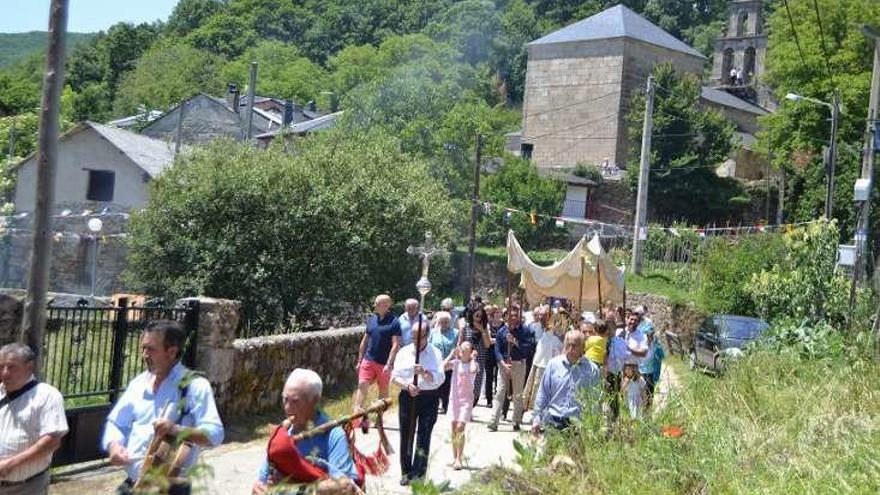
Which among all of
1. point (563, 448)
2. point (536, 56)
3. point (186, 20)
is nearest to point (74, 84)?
point (186, 20)

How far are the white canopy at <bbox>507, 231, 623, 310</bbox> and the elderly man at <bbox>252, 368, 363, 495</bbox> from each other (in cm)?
1458

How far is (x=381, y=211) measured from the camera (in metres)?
25.7

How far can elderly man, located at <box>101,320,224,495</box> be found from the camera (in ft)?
18.1

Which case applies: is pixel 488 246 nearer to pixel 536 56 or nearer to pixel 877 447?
pixel 536 56

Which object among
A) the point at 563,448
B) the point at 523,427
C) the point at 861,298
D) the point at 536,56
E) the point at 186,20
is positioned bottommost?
the point at 523,427

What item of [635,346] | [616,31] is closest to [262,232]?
[635,346]

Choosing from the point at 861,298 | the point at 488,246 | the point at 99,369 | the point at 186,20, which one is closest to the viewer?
the point at 99,369

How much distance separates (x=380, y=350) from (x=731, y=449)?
622cm

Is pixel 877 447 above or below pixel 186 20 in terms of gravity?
below

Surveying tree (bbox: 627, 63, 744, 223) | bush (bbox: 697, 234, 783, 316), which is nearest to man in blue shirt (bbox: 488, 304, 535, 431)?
bush (bbox: 697, 234, 783, 316)

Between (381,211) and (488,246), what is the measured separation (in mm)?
21456

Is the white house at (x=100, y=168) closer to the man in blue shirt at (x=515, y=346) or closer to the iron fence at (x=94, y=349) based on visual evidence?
the man in blue shirt at (x=515, y=346)

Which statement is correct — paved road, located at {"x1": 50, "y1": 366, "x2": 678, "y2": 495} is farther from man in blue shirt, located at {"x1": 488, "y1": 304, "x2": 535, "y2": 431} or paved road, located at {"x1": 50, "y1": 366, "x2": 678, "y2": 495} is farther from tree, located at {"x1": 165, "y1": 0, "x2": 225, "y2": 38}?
tree, located at {"x1": 165, "y1": 0, "x2": 225, "y2": 38}

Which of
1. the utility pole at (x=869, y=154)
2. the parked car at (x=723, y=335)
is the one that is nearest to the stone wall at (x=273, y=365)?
the parked car at (x=723, y=335)
